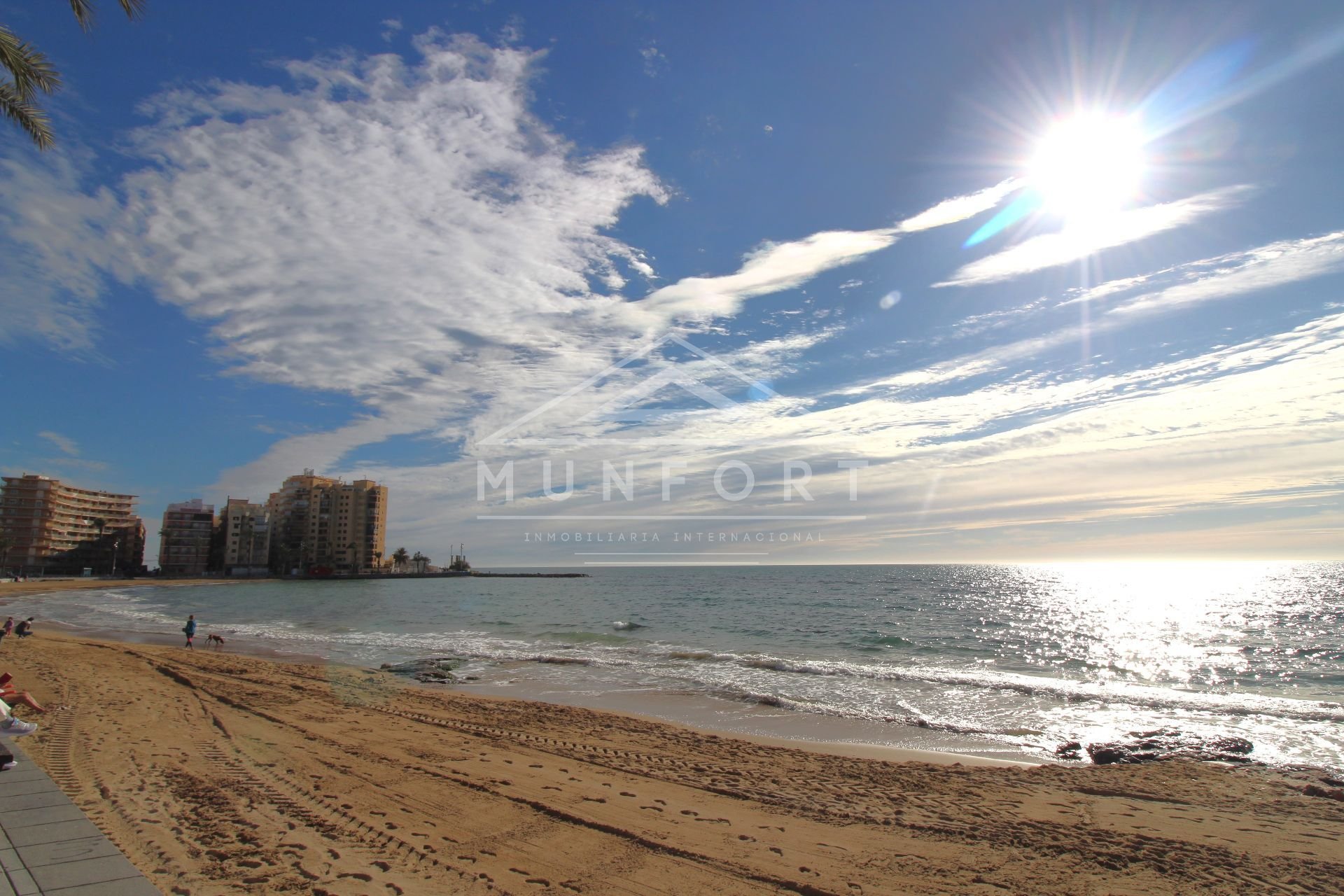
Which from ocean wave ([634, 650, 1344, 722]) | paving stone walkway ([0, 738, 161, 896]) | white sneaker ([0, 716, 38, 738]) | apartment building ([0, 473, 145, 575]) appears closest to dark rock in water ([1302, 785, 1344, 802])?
ocean wave ([634, 650, 1344, 722])

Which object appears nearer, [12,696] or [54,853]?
[54,853]

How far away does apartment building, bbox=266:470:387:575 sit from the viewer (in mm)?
121438

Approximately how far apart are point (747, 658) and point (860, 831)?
14474 mm

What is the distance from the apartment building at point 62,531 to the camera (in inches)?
4107

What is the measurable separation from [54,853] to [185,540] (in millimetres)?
146744

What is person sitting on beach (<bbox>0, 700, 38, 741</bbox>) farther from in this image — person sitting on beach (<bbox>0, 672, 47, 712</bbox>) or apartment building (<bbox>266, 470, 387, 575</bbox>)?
apartment building (<bbox>266, 470, 387, 575</bbox>)

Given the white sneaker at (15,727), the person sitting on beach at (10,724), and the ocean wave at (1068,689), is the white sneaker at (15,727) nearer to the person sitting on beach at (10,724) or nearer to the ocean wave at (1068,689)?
the person sitting on beach at (10,724)

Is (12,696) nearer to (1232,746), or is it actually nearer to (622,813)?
(622,813)

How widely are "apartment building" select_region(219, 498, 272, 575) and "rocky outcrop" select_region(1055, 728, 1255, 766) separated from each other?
136 meters

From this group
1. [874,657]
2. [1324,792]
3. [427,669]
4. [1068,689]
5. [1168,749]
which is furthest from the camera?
[874,657]

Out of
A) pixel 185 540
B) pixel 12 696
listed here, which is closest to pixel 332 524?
pixel 185 540

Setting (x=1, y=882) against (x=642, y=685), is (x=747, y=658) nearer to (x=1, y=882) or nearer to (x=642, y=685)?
(x=642, y=685)

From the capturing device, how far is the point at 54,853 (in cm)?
386

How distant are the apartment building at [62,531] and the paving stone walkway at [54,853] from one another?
12385cm
